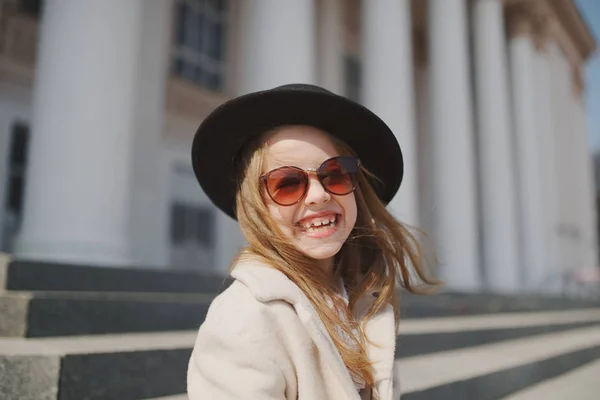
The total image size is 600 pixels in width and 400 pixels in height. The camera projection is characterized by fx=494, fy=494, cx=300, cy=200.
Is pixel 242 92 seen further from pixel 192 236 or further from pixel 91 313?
pixel 91 313

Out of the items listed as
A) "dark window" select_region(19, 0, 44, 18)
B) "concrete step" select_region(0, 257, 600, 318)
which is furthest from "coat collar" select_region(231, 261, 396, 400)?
"dark window" select_region(19, 0, 44, 18)

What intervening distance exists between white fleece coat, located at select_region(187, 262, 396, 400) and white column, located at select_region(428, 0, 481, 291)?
9674 millimetres

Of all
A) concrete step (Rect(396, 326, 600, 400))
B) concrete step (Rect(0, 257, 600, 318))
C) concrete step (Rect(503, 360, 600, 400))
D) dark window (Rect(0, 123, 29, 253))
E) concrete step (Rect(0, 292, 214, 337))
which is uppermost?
dark window (Rect(0, 123, 29, 253))

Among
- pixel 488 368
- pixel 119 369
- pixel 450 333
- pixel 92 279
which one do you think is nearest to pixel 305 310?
pixel 119 369

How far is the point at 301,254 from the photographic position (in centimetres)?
142

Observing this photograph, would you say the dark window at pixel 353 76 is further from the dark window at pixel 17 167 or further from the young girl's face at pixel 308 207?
the young girl's face at pixel 308 207

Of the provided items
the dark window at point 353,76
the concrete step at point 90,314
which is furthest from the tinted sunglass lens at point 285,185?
the dark window at point 353,76

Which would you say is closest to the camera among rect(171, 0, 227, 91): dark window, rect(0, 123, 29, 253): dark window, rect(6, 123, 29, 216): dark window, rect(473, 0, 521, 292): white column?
rect(0, 123, 29, 253): dark window

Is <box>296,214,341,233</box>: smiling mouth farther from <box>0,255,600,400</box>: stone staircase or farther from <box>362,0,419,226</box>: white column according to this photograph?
<box>362,0,419,226</box>: white column

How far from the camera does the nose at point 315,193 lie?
1.36 meters

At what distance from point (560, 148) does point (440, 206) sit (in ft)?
36.3

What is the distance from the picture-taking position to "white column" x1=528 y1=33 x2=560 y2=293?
14936 millimetres

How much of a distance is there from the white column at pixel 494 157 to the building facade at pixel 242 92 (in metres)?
0.04

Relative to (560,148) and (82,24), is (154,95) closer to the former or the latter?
(82,24)
